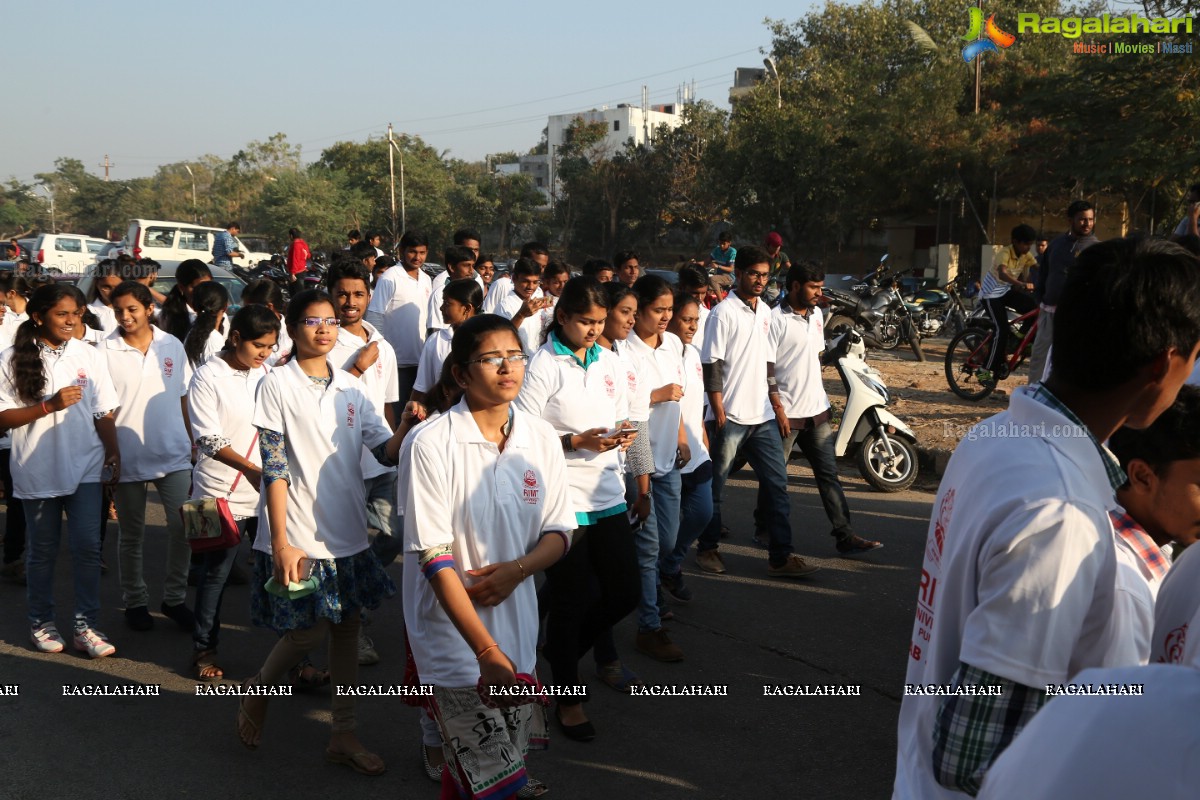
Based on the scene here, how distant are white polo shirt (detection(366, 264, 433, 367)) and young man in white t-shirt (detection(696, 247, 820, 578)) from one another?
10.9ft

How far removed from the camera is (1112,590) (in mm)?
1540

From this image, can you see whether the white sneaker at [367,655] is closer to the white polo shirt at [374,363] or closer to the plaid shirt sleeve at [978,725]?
the white polo shirt at [374,363]

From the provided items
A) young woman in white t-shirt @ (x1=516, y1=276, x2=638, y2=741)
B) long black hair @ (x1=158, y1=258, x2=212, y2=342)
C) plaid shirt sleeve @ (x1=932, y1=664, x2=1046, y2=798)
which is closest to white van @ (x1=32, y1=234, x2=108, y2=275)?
long black hair @ (x1=158, y1=258, x2=212, y2=342)

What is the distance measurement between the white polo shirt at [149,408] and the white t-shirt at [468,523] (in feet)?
10.3

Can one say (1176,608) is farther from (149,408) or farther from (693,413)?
(149,408)

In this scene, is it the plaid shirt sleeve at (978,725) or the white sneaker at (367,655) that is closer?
the plaid shirt sleeve at (978,725)

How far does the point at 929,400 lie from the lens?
38.5ft

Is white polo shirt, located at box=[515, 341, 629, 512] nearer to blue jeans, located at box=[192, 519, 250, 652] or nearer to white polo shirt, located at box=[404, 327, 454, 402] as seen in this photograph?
blue jeans, located at box=[192, 519, 250, 652]

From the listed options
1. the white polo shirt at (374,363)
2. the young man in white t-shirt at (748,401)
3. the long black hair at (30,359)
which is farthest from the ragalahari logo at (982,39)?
the long black hair at (30,359)

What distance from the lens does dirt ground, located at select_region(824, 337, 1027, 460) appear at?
10.0m

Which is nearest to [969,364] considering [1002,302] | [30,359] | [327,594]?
[1002,302]

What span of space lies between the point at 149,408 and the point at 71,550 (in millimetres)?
895

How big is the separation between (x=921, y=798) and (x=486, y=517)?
62.9 inches

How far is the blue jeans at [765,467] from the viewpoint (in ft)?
20.6
